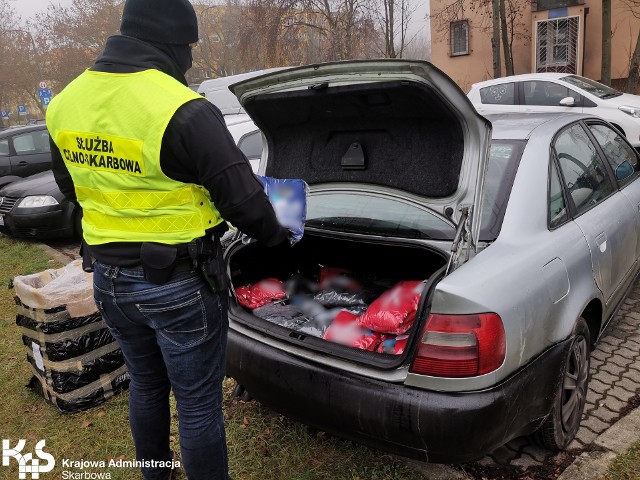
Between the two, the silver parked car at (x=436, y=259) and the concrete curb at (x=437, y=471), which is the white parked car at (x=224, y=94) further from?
the concrete curb at (x=437, y=471)

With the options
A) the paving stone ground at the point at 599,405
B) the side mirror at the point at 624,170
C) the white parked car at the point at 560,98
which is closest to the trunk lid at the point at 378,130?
the paving stone ground at the point at 599,405

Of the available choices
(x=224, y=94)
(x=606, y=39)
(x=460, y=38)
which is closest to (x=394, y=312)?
(x=224, y=94)

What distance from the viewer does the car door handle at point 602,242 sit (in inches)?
103

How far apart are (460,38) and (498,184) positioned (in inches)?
733

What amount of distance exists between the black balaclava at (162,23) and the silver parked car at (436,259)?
598 millimetres

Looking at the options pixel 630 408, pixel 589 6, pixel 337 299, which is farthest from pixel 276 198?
pixel 589 6

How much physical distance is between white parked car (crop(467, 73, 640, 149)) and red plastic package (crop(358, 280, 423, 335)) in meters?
7.48

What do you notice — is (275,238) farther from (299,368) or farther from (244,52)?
(244,52)

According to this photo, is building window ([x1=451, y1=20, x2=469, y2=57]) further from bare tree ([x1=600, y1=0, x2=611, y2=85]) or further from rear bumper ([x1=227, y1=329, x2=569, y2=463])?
rear bumper ([x1=227, y1=329, x2=569, y2=463])

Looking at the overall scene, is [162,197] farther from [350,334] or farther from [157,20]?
[350,334]

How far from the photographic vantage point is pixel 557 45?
16.8 meters

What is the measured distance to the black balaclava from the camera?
5.55 ft

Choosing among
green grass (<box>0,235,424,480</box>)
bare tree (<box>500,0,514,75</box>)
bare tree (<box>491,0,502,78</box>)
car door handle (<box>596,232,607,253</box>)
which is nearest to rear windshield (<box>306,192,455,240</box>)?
car door handle (<box>596,232,607,253</box>)

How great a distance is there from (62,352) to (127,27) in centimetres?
195
